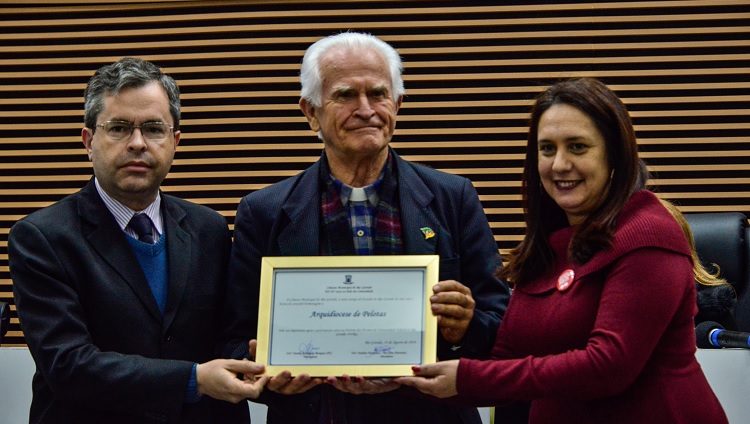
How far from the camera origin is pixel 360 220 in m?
2.14

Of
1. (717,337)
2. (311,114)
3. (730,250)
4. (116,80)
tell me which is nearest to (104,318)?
(116,80)

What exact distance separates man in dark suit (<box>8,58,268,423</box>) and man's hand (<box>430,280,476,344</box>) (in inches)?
17.5

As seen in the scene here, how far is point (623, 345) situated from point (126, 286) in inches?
48.9

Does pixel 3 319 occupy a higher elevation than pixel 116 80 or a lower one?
lower

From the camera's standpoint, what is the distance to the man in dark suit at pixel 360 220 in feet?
6.79

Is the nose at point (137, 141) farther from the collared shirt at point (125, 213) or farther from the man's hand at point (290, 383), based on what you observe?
the man's hand at point (290, 383)

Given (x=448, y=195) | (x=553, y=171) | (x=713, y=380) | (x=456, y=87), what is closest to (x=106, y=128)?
(x=448, y=195)

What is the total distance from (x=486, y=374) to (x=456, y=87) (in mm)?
3129

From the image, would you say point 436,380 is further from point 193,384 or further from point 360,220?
point 193,384

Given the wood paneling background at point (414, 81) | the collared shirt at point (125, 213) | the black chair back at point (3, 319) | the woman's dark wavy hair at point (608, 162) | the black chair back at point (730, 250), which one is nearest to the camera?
the woman's dark wavy hair at point (608, 162)

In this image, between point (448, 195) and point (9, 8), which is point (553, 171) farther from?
point (9, 8)

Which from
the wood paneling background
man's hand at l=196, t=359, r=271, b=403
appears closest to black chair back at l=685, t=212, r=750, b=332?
the wood paneling background

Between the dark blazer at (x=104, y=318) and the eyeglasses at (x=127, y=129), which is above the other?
the eyeglasses at (x=127, y=129)
